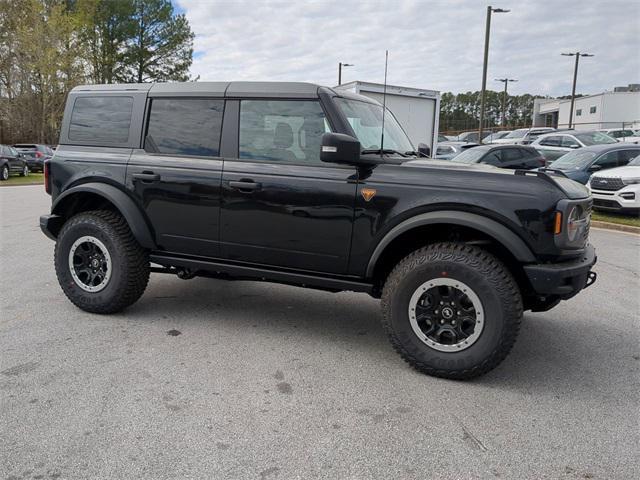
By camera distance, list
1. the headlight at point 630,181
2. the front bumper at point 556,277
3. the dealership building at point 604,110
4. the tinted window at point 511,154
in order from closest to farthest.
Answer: the front bumper at point 556,277, the headlight at point 630,181, the tinted window at point 511,154, the dealership building at point 604,110

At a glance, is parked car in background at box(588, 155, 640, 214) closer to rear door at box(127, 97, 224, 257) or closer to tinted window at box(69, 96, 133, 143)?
rear door at box(127, 97, 224, 257)

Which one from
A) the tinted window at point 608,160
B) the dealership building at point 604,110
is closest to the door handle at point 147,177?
the tinted window at point 608,160

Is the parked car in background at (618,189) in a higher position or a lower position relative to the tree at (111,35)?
lower

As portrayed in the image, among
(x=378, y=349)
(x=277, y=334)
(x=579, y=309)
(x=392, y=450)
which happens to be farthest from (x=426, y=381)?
(x=579, y=309)

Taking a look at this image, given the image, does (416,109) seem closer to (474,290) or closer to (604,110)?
(474,290)

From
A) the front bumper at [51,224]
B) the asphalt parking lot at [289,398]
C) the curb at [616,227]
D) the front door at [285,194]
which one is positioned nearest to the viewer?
the asphalt parking lot at [289,398]

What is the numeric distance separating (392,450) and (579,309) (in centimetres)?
336

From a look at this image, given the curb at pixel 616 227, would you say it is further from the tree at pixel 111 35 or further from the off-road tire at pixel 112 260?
the tree at pixel 111 35

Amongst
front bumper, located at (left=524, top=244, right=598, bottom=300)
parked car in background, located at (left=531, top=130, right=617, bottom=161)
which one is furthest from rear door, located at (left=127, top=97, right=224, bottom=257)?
parked car in background, located at (left=531, top=130, right=617, bottom=161)

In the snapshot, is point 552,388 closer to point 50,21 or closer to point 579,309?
point 579,309

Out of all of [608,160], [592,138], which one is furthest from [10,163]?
[592,138]

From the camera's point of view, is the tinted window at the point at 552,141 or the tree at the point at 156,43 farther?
the tree at the point at 156,43

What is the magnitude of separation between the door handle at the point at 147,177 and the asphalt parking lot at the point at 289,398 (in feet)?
4.05

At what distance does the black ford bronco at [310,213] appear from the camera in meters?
3.36
